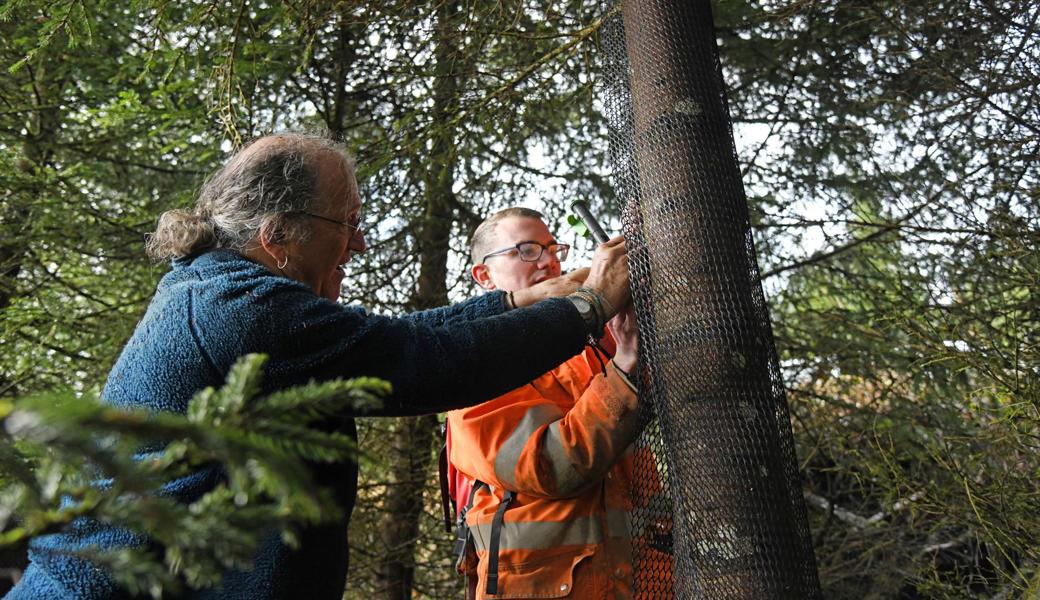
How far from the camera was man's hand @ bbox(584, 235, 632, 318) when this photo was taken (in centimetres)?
261

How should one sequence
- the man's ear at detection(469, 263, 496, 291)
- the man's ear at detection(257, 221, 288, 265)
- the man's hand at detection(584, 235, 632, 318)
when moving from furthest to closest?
the man's ear at detection(469, 263, 496, 291)
the man's hand at detection(584, 235, 632, 318)
the man's ear at detection(257, 221, 288, 265)

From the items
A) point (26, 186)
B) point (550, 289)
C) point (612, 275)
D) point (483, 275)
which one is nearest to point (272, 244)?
point (550, 289)

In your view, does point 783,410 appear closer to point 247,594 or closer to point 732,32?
point 247,594

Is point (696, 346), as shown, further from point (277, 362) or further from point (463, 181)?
point (463, 181)

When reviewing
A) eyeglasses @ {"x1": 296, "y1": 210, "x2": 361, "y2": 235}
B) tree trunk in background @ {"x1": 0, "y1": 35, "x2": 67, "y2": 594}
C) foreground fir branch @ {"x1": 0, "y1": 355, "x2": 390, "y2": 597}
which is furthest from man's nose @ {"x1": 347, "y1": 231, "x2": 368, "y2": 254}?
tree trunk in background @ {"x1": 0, "y1": 35, "x2": 67, "y2": 594}

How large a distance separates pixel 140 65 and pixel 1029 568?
5323 millimetres

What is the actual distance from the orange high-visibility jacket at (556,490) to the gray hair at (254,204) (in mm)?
905

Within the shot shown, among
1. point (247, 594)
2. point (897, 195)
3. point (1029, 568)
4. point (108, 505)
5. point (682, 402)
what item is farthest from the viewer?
point (897, 195)

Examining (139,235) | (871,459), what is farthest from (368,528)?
(871,459)

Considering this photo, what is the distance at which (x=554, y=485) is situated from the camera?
2.79 metres

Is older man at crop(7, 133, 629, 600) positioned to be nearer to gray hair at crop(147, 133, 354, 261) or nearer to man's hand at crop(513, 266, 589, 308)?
gray hair at crop(147, 133, 354, 261)

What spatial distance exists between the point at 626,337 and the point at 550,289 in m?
Result: 0.28

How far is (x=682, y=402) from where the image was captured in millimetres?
2377

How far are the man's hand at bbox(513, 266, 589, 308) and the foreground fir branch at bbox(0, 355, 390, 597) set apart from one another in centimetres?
183
